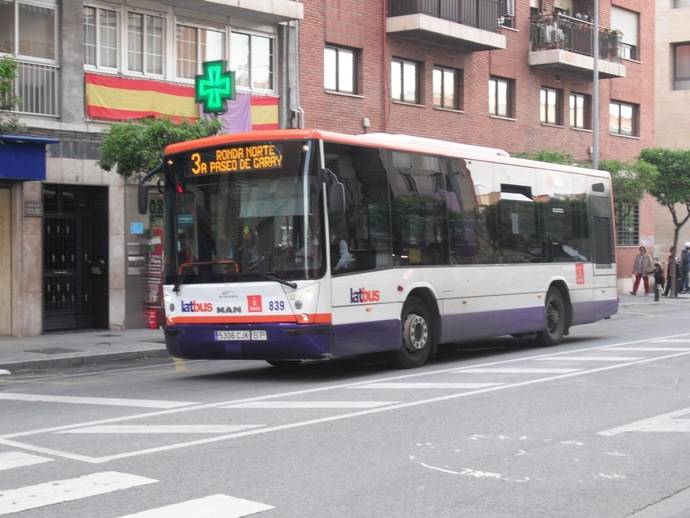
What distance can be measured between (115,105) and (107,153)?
9.36ft

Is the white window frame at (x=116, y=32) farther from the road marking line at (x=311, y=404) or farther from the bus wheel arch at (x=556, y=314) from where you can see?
the road marking line at (x=311, y=404)

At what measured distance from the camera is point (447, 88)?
30.0 m

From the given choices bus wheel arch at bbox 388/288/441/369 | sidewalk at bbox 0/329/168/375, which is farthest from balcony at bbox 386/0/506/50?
bus wheel arch at bbox 388/288/441/369

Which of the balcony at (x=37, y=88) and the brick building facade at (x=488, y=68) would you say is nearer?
the balcony at (x=37, y=88)

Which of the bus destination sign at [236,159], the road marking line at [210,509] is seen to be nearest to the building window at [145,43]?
the bus destination sign at [236,159]

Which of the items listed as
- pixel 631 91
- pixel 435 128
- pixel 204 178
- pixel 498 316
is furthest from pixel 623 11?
pixel 204 178

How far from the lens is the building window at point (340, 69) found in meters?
26.2

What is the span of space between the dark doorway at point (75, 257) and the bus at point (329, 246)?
7.43 m

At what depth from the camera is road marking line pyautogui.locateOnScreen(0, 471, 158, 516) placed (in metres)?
6.21

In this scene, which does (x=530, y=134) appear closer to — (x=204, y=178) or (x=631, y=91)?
(x=631, y=91)

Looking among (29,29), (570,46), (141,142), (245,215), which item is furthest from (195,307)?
(570,46)

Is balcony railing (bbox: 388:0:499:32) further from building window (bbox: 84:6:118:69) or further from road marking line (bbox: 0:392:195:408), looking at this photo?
road marking line (bbox: 0:392:195:408)

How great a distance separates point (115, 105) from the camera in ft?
69.2

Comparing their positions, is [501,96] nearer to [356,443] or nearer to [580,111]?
[580,111]
